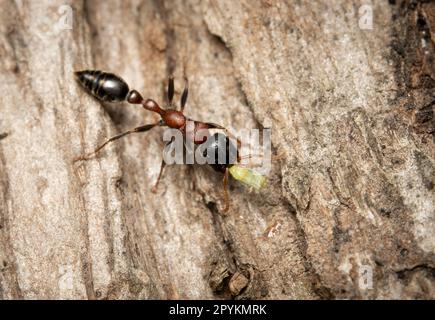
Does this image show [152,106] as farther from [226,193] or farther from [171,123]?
[226,193]

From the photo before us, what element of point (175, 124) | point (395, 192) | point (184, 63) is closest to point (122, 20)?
point (184, 63)

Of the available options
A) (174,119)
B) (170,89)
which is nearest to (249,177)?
(174,119)

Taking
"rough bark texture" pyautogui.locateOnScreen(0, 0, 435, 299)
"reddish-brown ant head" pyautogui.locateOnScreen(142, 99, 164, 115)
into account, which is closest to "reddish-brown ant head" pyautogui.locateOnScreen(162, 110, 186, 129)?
"reddish-brown ant head" pyautogui.locateOnScreen(142, 99, 164, 115)

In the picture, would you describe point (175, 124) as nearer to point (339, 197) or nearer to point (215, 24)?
point (215, 24)

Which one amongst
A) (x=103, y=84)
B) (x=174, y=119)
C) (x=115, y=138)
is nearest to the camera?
(x=115, y=138)

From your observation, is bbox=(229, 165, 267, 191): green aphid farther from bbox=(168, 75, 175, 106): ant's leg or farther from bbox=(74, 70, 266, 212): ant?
bbox=(168, 75, 175, 106): ant's leg
